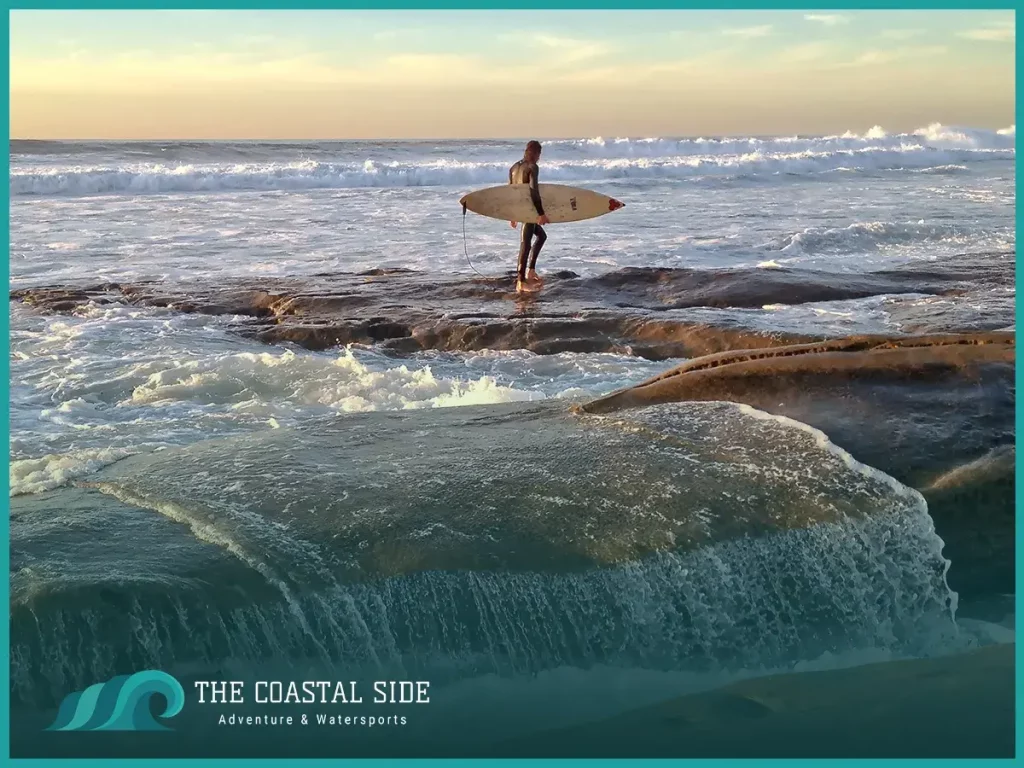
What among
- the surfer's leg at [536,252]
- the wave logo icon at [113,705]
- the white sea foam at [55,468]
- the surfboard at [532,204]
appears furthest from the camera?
the surfer's leg at [536,252]

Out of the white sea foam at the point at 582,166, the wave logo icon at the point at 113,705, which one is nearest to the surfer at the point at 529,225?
the wave logo icon at the point at 113,705

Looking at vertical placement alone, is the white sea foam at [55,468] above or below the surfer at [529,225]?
below

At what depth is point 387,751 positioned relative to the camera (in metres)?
3.94

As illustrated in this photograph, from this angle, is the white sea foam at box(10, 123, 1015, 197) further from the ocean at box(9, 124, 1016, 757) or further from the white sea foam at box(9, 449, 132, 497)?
the white sea foam at box(9, 449, 132, 497)

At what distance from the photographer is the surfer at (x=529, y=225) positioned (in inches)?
441

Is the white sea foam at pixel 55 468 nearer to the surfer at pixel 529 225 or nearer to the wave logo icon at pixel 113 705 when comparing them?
the wave logo icon at pixel 113 705

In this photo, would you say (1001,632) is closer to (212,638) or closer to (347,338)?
(212,638)

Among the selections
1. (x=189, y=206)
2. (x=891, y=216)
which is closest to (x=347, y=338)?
(x=891, y=216)

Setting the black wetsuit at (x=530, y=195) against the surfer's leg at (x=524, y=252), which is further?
the surfer's leg at (x=524, y=252)

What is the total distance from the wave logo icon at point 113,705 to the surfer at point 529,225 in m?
7.86

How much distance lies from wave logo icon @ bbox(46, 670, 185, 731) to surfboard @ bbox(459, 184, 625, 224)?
8.14 metres

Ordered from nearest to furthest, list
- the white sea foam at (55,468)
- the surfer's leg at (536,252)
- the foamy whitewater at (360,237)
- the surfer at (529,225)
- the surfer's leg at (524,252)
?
1. the white sea foam at (55,468)
2. the foamy whitewater at (360,237)
3. the surfer at (529,225)
4. the surfer's leg at (524,252)
5. the surfer's leg at (536,252)

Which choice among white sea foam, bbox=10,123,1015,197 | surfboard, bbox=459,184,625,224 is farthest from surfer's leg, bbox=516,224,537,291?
white sea foam, bbox=10,123,1015,197

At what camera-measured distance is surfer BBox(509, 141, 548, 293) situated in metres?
11.2
